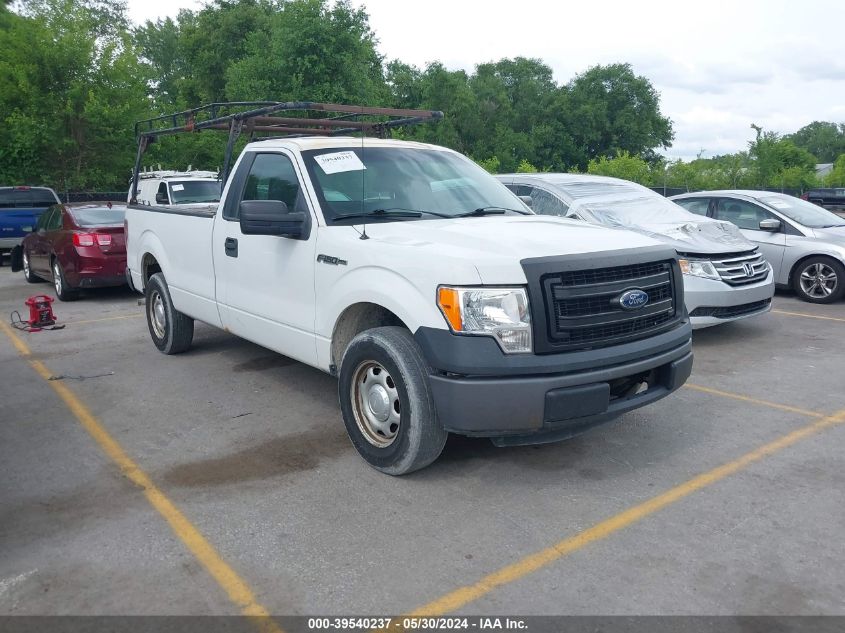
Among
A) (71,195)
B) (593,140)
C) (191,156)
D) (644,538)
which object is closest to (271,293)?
(644,538)

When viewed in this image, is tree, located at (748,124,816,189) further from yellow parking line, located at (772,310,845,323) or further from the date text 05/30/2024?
the date text 05/30/2024

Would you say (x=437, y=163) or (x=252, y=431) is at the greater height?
(x=437, y=163)

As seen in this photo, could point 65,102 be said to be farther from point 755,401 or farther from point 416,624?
point 416,624

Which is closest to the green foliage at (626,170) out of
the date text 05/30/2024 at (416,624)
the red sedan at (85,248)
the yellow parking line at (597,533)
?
the red sedan at (85,248)

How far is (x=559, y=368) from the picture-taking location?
3887mm

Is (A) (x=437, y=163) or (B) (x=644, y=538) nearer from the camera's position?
(B) (x=644, y=538)

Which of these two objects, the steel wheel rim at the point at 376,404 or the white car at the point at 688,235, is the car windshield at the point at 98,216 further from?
the steel wheel rim at the point at 376,404

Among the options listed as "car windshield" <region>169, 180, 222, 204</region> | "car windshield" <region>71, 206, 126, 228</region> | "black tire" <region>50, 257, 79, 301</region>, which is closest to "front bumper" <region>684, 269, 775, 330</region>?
"car windshield" <region>71, 206, 126, 228</region>

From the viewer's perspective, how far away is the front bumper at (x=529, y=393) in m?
3.82

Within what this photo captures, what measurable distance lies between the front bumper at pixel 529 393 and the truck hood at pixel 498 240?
1.35ft

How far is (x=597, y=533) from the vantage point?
3.70 m

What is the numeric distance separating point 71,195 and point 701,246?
73.8 feet

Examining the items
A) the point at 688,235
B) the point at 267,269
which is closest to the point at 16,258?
the point at 267,269

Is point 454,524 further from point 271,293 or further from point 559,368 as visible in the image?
point 271,293
